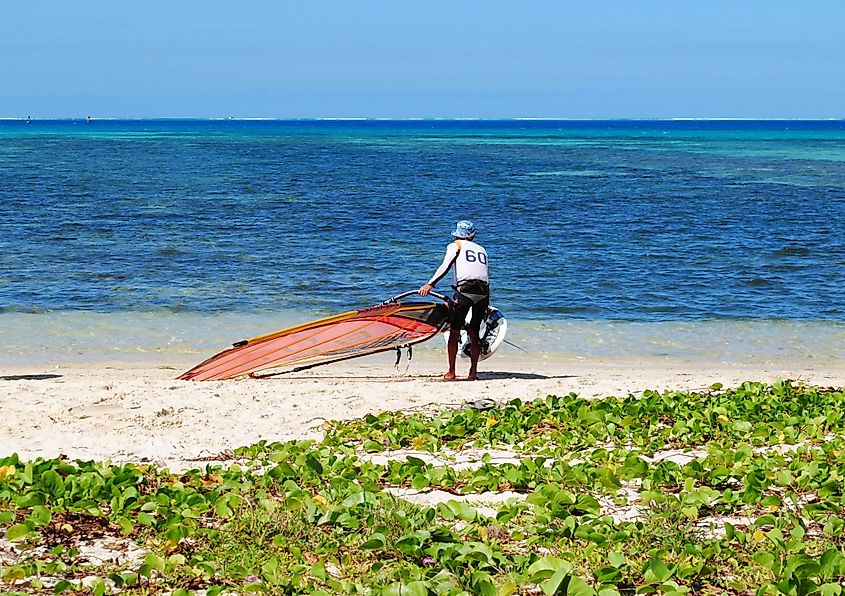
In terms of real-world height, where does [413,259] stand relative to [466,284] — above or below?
below

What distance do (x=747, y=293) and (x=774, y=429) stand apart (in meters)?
11.3

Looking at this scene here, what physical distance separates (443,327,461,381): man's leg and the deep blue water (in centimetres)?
515

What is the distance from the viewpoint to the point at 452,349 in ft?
39.0

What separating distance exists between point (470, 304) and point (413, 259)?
1105 centimetres

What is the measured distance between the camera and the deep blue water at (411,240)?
59.4ft

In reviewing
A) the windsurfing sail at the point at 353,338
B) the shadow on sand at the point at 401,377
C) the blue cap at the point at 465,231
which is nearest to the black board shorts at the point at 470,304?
the windsurfing sail at the point at 353,338

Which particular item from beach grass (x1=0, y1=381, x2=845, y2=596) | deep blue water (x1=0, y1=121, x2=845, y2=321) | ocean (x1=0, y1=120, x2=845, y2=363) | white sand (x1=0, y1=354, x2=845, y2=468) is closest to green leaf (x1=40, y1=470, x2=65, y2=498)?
beach grass (x1=0, y1=381, x2=845, y2=596)

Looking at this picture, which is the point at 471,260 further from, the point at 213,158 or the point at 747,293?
the point at 213,158

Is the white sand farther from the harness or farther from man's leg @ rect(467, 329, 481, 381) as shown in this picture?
the harness

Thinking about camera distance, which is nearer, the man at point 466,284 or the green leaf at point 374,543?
the green leaf at point 374,543

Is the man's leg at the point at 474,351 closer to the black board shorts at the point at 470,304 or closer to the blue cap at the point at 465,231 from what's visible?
the black board shorts at the point at 470,304

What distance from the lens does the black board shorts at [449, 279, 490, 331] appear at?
453 inches

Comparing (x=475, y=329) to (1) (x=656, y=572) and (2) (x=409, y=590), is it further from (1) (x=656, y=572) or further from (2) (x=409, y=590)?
(2) (x=409, y=590)

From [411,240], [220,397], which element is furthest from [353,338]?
[411,240]
